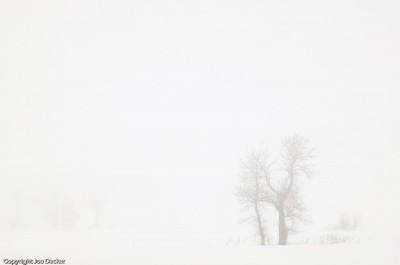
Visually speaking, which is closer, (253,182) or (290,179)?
(290,179)

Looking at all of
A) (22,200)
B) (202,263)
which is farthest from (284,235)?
(22,200)

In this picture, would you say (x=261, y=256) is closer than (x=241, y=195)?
Yes

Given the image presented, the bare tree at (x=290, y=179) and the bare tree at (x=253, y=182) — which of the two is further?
the bare tree at (x=253, y=182)

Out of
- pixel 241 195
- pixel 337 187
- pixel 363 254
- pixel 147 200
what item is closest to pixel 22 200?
pixel 147 200

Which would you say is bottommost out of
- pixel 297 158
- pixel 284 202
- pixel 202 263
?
pixel 202 263

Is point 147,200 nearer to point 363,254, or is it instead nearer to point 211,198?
point 211,198

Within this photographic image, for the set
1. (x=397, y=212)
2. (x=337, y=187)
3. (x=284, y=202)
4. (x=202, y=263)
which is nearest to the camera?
(x=202, y=263)

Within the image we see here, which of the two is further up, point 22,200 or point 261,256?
point 22,200

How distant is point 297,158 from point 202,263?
10256mm

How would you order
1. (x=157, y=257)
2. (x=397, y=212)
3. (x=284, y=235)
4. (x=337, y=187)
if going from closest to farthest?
(x=157, y=257) → (x=284, y=235) → (x=397, y=212) → (x=337, y=187)

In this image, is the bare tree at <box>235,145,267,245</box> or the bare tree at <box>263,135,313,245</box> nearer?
the bare tree at <box>263,135,313,245</box>

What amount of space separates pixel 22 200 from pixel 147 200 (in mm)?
35373

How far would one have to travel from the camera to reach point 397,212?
58.1 meters

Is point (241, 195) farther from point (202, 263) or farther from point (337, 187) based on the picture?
point (337, 187)
